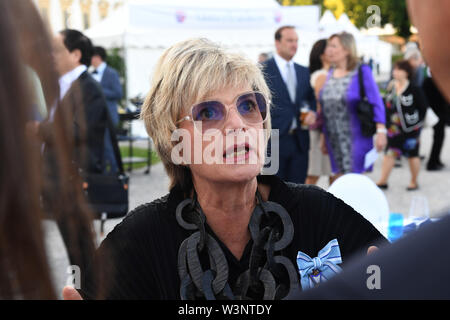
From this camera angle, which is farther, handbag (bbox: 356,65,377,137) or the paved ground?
the paved ground

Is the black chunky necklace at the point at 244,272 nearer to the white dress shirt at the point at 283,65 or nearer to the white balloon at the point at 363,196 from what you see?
the white balloon at the point at 363,196

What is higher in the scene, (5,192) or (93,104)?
(5,192)

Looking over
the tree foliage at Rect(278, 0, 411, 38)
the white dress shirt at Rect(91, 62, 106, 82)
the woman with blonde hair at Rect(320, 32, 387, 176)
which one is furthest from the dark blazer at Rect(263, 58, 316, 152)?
the tree foliage at Rect(278, 0, 411, 38)

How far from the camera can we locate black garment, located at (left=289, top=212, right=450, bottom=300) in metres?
0.54

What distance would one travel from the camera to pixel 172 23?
11.5 meters

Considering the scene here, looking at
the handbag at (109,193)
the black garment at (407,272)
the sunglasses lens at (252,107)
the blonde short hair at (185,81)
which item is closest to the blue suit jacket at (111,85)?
the handbag at (109,193)

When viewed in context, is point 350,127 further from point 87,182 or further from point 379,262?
point 379,262

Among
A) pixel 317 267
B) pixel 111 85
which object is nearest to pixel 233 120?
pixel 317 267

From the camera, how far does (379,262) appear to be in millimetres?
577

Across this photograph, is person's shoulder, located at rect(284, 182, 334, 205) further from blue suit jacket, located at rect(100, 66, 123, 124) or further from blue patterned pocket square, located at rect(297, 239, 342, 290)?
blue suit jacket, located at rect(100, 66, 123, 124)

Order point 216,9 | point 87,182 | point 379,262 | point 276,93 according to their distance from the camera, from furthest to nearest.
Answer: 1. point 216,9
2. point 276,93
3. point 87,182
4. point 379,262

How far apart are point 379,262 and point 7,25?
1.57ft
